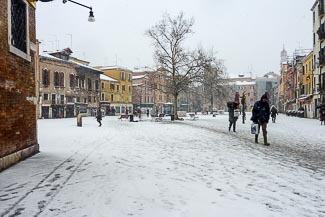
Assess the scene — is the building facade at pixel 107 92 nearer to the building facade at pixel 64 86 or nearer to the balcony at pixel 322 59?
the building facade at pixel 64 86

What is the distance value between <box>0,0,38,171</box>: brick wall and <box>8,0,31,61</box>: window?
19cm

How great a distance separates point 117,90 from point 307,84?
124ft

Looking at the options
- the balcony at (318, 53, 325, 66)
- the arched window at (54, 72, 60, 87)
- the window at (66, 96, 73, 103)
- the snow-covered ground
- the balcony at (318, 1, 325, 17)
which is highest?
the balcony at (318, 1, 325, 17)

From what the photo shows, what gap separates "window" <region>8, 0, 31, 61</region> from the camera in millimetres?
7989

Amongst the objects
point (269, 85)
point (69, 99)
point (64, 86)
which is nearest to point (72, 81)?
point (64, 86)

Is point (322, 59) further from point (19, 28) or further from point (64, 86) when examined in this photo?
point (64, 86)

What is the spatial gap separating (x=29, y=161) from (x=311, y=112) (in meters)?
42.1

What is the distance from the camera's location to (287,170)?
23.3ft

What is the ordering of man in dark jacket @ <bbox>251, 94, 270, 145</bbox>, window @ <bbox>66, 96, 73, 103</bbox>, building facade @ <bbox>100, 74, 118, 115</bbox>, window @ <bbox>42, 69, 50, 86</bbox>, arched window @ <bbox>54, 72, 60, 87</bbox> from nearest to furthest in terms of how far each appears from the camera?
man in dark jacket @ <bbox>251, 94, 270, 145</bbox>, window @ <bbox>42, 69, 50, 86</bbox>, arched window @ <bbox>54, 72, 60, 87</bbox>, window @ <bbox>66, 96, 73, 103</bbox>, building facade @ <bbox>100, 74, 118, 115</bbox>

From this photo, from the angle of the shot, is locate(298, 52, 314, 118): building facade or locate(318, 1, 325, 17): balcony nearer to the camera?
locate(318, 1, 325, 17): balcony

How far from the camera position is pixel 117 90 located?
7112cm

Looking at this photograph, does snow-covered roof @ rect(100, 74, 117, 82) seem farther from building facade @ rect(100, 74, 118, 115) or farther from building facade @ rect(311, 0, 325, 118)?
building facade @ rect(311, 0, 325, 118)

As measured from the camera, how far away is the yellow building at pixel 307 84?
45.3m

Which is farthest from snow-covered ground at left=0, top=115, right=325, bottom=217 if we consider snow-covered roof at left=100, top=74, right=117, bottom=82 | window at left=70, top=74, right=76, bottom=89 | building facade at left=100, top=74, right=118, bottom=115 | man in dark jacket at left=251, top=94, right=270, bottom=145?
snow-covered roof at left=100, top=74, right=117, bottom=82
